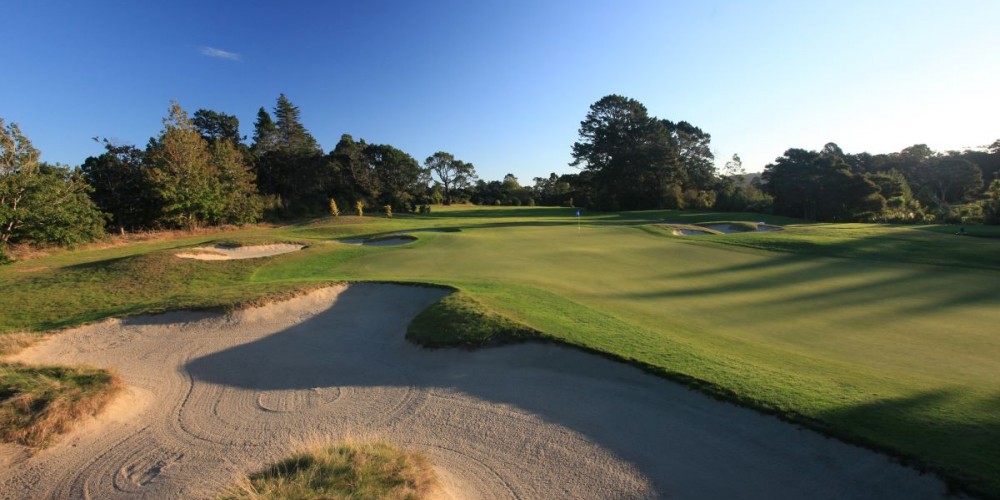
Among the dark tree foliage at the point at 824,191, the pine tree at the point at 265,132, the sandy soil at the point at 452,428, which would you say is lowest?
the sandy soil at the point at 452,428

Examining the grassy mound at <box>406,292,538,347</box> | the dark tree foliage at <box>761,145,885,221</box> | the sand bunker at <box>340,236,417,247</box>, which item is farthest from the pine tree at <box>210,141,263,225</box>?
the dark tree foliage at <box>761,145,885,221</box>

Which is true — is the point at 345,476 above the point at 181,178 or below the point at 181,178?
below

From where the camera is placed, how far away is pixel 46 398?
6.18 metres

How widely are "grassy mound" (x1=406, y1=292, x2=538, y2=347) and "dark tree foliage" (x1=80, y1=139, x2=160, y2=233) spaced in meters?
36.1

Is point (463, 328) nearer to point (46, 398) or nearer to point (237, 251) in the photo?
point (46, 398)

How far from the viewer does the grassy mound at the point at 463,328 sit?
8.00 m

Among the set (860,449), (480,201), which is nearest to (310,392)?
(860,449)

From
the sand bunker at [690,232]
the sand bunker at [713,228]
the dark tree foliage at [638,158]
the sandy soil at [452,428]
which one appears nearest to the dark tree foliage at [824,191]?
the dark tree foliage at [638,158]

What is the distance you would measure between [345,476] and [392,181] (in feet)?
185

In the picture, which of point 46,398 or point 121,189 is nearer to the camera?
point 46,398

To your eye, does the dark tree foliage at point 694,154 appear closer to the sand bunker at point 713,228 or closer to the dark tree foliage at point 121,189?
the sand bunker at point 713,228

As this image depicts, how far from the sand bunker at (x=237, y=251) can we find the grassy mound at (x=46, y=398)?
1165 cm

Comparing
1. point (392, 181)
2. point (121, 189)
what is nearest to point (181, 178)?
point (121, 189)

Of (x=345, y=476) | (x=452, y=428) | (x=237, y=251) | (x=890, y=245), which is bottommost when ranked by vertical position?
(x=452, y=428)
